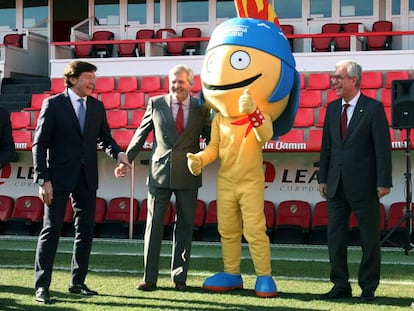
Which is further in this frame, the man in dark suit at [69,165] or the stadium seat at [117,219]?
the stadium seat at [117,219]

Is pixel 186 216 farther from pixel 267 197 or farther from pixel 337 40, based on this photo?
pixel 337 40

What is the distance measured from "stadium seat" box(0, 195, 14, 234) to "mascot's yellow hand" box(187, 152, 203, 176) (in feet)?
22.5

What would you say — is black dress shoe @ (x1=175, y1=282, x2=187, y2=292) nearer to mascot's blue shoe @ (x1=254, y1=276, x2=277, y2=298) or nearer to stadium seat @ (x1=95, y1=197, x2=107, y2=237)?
mascot's blue shoe @ (x1=254, y1=276, x2=277, y2=298)

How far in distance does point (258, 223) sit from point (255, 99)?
3.40 feet

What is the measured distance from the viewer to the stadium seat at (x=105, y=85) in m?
14.3

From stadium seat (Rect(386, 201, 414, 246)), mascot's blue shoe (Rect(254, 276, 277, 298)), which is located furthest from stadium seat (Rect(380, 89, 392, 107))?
mascot's blue shoe (Rect(254, 276, 277, 298))

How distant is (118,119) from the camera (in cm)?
1284

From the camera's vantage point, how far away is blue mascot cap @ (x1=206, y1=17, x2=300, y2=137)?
643 centimetres

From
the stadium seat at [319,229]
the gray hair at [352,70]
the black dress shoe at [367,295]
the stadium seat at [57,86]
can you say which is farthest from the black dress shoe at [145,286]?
the stadium seat at [57,86]

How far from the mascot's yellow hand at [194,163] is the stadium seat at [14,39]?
1281 centimetres

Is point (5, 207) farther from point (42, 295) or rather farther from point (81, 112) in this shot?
point (42, 295)

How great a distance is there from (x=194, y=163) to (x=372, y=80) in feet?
25.6

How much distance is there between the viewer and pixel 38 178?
228 inches

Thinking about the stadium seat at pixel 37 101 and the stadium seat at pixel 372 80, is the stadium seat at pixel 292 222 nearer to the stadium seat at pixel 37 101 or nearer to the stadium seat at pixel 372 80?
the stadium seat at pixel 372 80
